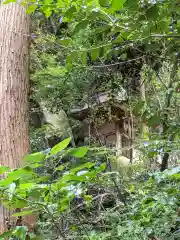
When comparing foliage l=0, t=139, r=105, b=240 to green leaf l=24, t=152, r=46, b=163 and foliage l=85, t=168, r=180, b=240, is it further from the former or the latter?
foliage l=85, t=168, r=180, b=240

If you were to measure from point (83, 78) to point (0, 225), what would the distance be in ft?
5.58

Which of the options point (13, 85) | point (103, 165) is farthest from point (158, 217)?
point (13, 85)

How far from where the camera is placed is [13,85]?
225 centimetres

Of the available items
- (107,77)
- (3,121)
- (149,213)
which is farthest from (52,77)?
(149,213)

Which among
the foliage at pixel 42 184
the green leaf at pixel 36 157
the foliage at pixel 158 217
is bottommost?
the foliage at pixel 158 217

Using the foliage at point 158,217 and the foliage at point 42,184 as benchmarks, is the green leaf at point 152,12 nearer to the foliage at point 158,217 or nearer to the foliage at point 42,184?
the foliage at point 42,184

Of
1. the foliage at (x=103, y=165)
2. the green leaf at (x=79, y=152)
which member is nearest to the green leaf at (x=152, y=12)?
the foliage at (x=103, y=165)

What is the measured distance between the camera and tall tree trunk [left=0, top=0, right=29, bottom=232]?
6.88 ft

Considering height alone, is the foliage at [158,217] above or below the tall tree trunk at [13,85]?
below

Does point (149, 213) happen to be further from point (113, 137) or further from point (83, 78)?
point (113, 137)

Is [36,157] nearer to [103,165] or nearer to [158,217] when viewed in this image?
[103,165]

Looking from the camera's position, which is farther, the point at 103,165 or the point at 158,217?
the point at 158,217

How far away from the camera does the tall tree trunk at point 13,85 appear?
2.10 metres

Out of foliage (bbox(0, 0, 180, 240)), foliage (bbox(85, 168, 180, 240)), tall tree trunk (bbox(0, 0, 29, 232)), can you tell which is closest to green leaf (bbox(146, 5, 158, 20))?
foliage (bbox(0, 0, 180, 240))
